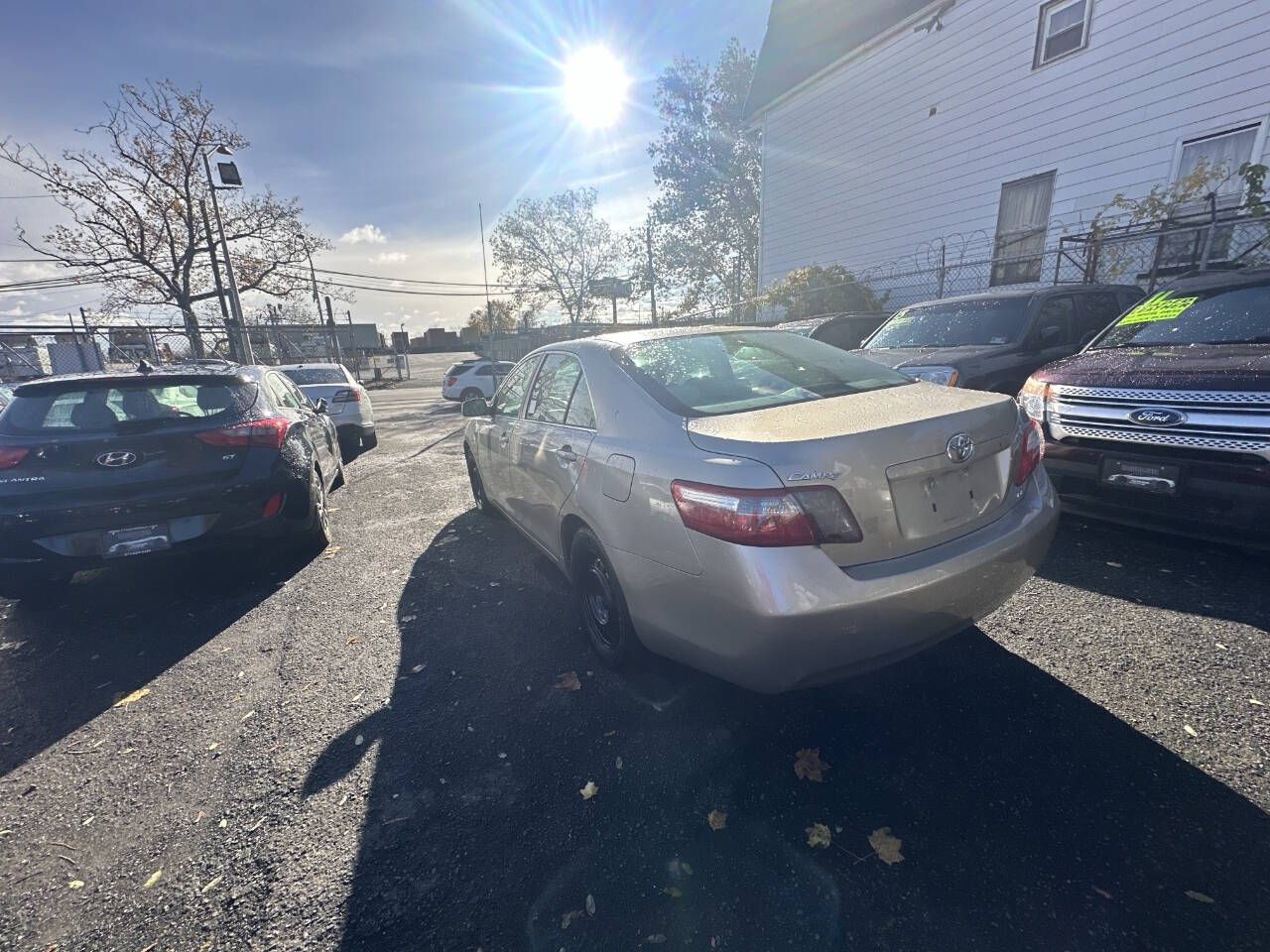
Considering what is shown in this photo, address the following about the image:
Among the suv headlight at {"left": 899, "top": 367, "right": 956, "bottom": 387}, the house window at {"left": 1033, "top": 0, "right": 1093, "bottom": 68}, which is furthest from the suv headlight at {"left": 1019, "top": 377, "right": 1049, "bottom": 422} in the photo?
the house window at {"left": 1033, "top": 0, "right": 1093, "bottom": 68}

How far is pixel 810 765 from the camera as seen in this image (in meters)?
2.11

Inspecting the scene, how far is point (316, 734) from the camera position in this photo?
2455 millimetres

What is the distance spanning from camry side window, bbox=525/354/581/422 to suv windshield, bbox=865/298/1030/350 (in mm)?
4513

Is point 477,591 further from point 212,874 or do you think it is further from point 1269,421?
point 1269,421

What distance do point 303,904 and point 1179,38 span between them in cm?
1285

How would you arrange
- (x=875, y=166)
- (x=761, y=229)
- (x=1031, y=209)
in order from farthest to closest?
(x=761, y=229)
(x=875, y=166)
(x=1031, y=209)

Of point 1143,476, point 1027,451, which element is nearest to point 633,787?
point 1027,451

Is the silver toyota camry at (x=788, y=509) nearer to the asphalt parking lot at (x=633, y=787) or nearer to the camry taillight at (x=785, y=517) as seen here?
the camry taillight at (x=785, y=517)

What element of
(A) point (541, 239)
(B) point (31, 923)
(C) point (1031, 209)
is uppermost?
(A) point (541, 239)

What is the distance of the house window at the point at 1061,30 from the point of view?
874cm

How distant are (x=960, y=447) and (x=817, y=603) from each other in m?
0.85

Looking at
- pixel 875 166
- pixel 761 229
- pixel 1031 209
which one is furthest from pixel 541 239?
pixel 1031 209

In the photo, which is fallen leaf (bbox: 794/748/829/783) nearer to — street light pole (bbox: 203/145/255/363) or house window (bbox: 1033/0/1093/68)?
house window (bbox: 1033/0/1093/68)

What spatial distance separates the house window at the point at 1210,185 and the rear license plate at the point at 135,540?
11542 mm
